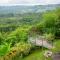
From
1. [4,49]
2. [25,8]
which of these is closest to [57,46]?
[25,8]

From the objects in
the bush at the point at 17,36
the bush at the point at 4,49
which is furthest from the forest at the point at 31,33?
the bush at the point at 4,49

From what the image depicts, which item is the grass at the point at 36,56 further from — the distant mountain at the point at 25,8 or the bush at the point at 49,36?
the distant mountain at the point at 25,8

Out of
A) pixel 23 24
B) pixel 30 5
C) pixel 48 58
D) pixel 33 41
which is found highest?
pixel 30 5

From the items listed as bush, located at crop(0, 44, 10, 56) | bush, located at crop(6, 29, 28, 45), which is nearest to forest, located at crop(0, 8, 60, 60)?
bush, located at crop(6, 29, 28, 45)

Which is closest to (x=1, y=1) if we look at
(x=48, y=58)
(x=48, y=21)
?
(x=48, y=21)

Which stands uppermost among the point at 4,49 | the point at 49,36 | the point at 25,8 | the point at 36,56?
the point at 25,8

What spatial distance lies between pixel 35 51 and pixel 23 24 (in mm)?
608

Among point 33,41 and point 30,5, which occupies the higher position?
point 30,5

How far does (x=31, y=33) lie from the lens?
4.41 meters

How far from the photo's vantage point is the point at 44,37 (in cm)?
437

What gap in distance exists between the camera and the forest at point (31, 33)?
14.0 feet

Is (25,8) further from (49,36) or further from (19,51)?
(19,51)

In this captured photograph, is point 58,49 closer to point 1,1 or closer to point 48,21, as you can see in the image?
point 48,21

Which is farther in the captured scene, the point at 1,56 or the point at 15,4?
the point at 15,4
